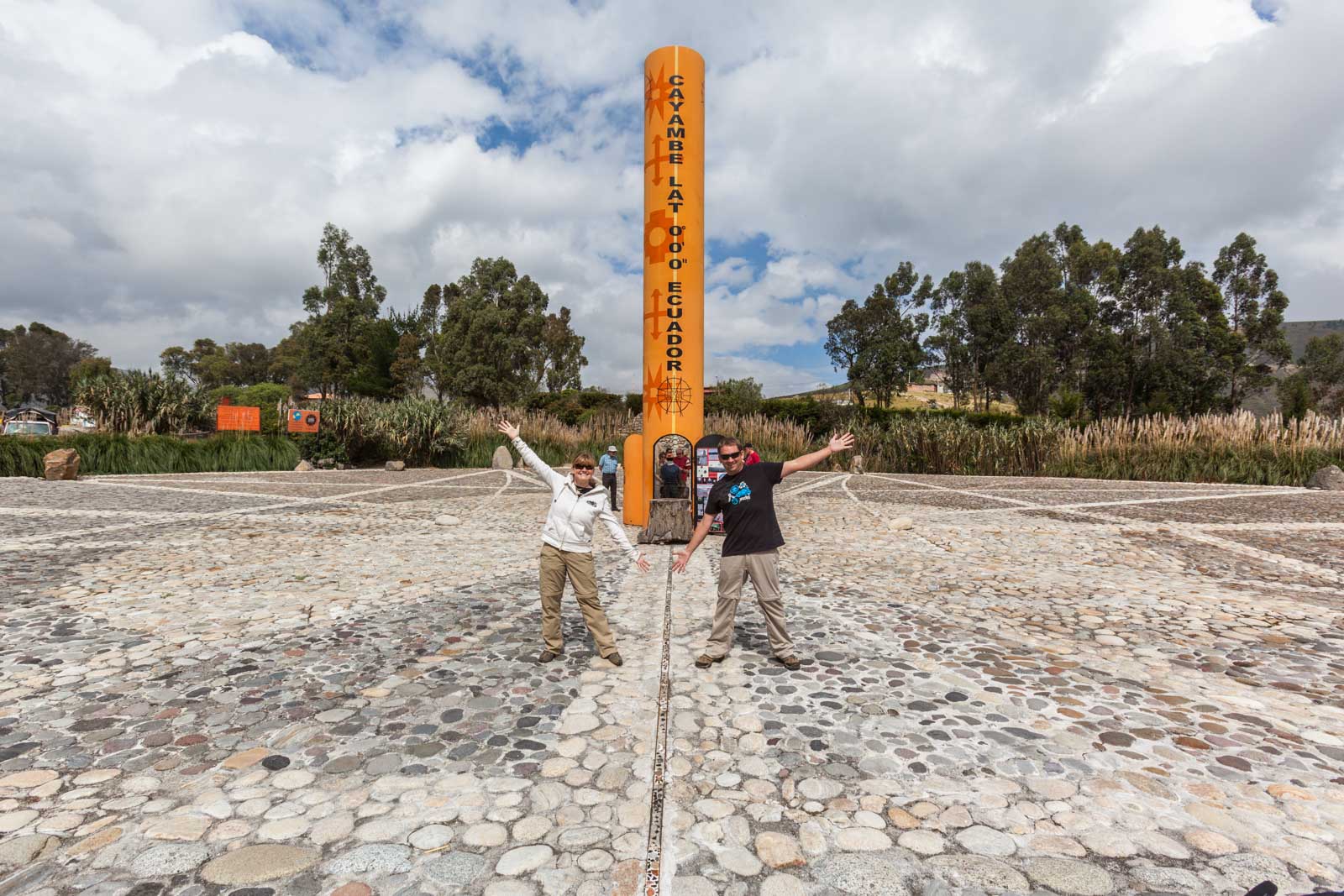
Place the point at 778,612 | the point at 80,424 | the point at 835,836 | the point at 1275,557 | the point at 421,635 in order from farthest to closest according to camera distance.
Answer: the point at 80,424
the point at 1275,557
the point at 421,635
the point at 778,612
the point at 835,836

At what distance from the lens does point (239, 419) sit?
2038 cm

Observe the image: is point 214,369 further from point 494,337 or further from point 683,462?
point 683,462

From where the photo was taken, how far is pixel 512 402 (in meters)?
36.3

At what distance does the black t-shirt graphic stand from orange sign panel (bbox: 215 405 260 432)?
21434 millimetres

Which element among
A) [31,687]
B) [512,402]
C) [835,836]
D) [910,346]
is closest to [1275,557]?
[835,836]

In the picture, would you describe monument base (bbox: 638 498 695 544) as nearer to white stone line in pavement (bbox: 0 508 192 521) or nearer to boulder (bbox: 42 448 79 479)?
white stone line in pavement (bbox: 0 508 192 521)

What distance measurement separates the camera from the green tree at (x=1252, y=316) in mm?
35594

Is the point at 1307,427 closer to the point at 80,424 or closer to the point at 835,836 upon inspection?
the point at 835,836

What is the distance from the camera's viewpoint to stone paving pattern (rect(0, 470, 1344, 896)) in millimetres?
2135

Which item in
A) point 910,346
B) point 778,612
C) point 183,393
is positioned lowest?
point 778,612

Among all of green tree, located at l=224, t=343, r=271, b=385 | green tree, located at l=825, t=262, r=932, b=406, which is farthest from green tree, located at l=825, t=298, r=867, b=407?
green tree, located at l=224, t=343, r=271, b=385

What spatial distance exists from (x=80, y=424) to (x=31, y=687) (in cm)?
2781

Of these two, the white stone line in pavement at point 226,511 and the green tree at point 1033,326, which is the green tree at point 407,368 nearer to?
the white stone line in pavement at point 226,511

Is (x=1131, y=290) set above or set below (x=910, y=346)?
above
